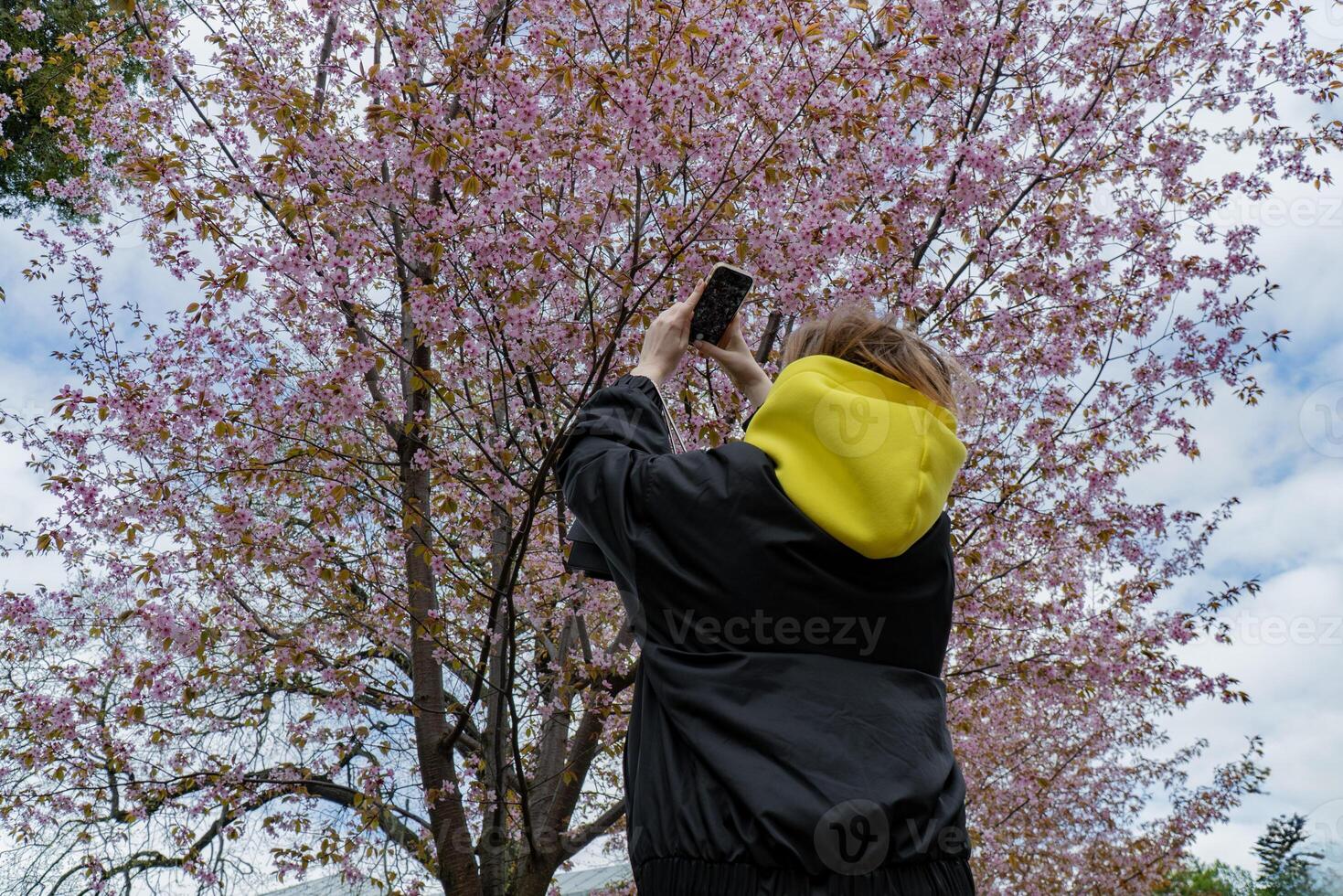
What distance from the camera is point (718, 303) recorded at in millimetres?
2115

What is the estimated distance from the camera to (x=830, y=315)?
1876mm

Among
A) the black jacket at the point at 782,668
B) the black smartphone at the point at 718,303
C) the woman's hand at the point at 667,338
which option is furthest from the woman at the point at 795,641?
the black smartphone at the point at 718,303

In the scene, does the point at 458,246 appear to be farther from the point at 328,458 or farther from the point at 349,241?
the point at 328,458

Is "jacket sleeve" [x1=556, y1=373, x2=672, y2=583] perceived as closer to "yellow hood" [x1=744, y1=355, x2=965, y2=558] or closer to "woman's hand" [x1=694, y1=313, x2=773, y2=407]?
"yellow hood" [x1=744, y1=355, x2=965, y2=558]

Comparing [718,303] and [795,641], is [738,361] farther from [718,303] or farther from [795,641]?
[795,641]

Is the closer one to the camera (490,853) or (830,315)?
(830,315)

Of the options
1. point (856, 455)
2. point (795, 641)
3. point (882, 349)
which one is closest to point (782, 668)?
point (795, 641)

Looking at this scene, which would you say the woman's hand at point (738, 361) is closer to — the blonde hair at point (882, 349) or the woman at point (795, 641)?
the blonde hair at point (882, 349)

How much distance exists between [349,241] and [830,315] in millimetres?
2956

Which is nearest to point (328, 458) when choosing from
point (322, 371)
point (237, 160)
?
point (322, 371)

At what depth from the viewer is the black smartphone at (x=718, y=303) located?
2080 mm

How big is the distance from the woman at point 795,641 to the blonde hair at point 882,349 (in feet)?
0.06

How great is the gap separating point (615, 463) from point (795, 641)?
1.39ft

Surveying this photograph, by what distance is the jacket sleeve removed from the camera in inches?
63.6
